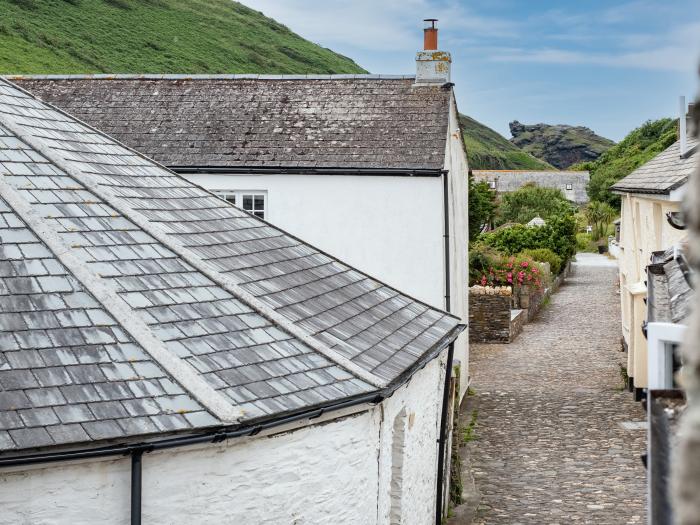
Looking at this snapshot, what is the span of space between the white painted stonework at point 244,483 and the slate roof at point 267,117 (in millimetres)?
9664

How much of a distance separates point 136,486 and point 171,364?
0.95 metres

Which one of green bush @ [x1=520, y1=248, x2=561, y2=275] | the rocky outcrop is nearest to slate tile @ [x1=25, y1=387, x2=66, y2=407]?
green bush @ [x1=520, y1=248, x2=561, y2=275]

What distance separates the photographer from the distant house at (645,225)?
16.8m

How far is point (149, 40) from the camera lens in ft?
285

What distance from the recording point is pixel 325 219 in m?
18.8

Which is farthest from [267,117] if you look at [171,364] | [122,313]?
[171,364]

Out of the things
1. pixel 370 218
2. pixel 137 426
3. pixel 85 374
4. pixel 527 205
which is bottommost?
pixel 137 426

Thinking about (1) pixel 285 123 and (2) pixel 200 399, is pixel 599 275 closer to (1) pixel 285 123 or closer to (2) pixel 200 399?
(1) pixel 285 123

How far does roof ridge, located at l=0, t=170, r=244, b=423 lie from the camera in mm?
6898

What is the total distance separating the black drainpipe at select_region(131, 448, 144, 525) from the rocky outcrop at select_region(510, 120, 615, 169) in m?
175

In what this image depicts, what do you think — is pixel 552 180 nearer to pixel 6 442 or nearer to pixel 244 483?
pixel 244 483

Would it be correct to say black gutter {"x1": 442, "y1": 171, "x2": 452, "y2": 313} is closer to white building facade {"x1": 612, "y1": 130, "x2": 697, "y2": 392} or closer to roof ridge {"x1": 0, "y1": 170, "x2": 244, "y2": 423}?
white building facade {"x1": 612, "y1": 130, "x2": 697, "y2": 392}

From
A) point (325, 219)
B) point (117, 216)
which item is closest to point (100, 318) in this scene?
point (117, 216)

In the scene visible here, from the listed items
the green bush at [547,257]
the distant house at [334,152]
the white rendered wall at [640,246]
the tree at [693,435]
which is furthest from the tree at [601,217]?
the tree at [693,435]
